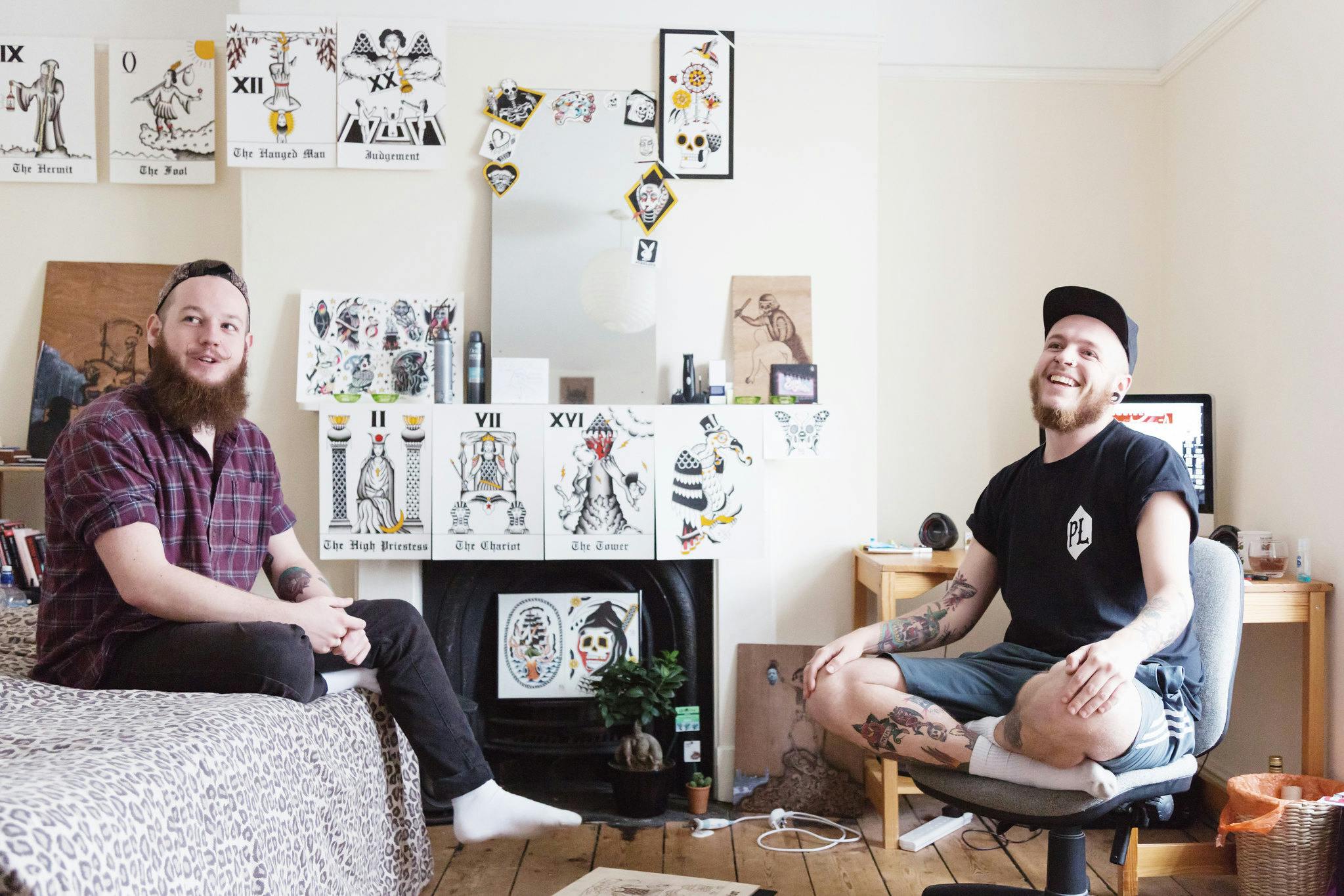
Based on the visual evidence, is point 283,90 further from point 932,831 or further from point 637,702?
point 932,831

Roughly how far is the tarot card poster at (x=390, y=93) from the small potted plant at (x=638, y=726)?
1.74 meters

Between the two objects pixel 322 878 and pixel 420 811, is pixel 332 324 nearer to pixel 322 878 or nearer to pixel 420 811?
pixel 420 811

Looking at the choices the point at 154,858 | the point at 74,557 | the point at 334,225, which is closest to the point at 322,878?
the point at 154,858

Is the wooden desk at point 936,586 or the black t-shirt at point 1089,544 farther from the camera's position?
the wooden desk at point 936,586

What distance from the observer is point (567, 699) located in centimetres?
321

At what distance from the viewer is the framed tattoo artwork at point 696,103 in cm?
317

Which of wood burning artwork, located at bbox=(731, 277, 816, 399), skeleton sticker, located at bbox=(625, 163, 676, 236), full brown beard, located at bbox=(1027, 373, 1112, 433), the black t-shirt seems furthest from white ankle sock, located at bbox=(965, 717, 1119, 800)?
skeleton sticker, located at bbox=(625, 163, 676, 236)

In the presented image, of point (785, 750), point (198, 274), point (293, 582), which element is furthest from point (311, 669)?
point (785, 750)

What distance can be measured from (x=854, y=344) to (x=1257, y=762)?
66.4 inches

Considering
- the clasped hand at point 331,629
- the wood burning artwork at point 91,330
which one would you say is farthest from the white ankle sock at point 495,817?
the wood burning artwork at point 91,330

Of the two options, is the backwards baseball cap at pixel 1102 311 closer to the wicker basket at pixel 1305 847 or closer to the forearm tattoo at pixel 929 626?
the forearm tattoo at pixel 929 626

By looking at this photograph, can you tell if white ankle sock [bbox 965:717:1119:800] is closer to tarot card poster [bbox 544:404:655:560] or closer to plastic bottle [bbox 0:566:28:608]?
tarot card poster [bbox 544:404:655:560]

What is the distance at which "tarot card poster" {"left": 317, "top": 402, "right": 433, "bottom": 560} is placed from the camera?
10.0ft

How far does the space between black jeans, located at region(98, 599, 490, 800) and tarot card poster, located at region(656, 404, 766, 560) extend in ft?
3.74
